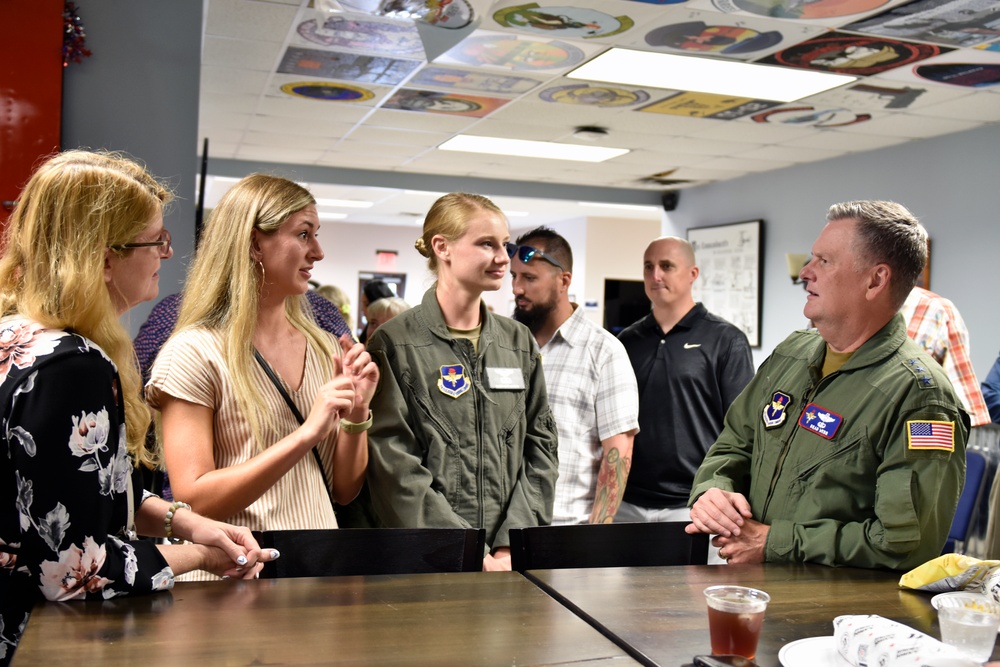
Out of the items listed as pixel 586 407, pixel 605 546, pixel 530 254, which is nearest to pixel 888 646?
pixel 605 546

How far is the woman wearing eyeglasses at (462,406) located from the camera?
7.05 feet

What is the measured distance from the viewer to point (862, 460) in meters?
1.88

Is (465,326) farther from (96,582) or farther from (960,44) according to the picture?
(960,44)

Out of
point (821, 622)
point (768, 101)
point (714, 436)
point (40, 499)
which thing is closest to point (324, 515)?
point (40, 499)

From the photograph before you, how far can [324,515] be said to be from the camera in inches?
78.2

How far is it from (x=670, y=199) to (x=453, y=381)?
28.5ft

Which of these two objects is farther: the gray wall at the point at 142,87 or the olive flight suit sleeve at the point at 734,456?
the gray wall at the point at 142,87

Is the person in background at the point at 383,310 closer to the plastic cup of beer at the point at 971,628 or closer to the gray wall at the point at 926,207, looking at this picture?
the plastic cup of beer at the point at 971,628

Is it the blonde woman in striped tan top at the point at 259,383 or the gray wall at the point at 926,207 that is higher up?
the gray wall at the point at 926,207

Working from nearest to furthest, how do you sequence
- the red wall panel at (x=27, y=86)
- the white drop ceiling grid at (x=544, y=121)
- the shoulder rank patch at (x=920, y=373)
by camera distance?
the shoulder rank patch at (x=920, y=373) → the red wall panel at (x=27, y=86) → the white drop ceiling grid at (x=544, y=121)

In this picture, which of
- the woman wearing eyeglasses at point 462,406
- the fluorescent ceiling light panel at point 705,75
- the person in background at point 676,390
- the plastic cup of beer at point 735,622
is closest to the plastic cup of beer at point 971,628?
the plastic cup of beer at point 735,622

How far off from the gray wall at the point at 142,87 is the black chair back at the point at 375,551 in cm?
190

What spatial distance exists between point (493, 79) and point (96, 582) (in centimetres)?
474


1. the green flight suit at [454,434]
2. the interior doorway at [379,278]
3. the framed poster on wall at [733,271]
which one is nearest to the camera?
the green flight suit at [454,434]
